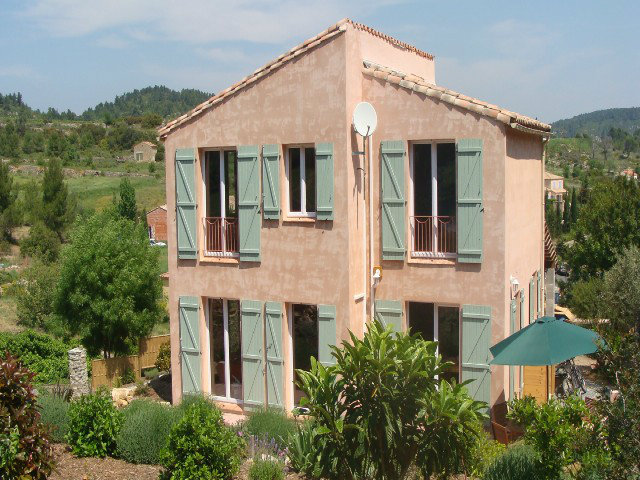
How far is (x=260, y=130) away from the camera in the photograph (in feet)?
45.5

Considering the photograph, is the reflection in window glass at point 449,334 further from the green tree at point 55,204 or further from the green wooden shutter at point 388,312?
the green tree at point 55,204

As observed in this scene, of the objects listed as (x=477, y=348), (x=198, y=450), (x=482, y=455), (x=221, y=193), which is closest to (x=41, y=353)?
(x=221, y=193)

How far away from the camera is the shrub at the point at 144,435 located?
11539mm

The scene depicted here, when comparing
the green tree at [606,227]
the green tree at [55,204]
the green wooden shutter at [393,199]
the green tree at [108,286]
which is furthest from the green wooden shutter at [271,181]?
the green tree at [55,204]

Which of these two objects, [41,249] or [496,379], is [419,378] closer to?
[496,379]

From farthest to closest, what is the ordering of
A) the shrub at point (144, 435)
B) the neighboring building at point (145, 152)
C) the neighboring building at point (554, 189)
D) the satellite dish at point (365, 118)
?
the neighboring building at point (145, 152) → the neighboring building at point (554, 189) → the satellite dish at point (365, 118) → the shrub at point (144, 435)

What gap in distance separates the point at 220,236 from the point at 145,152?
8885cm

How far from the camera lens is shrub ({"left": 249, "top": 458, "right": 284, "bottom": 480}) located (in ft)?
34.8

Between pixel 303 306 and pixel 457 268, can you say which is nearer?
pixel 457 268

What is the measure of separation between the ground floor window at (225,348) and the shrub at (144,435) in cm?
288

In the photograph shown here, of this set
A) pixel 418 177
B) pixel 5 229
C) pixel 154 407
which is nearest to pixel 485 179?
pixel 418 177

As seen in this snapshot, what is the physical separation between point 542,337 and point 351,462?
378 centimetres

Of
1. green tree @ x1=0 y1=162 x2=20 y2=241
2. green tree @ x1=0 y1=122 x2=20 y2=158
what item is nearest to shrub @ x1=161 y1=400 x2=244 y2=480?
green tree @ x1=0 y1=162 x2=20 y2=241

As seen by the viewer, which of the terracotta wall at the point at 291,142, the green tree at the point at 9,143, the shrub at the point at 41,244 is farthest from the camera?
the green tree at the point at 9,143
